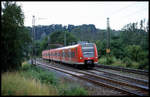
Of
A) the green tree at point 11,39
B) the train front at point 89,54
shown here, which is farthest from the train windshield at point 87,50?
the green tree at point 11,39

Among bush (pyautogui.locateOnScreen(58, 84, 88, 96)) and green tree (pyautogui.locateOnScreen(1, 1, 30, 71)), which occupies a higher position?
green tree (pyautogui.locateOnScreen(1, 1, 30, 71))

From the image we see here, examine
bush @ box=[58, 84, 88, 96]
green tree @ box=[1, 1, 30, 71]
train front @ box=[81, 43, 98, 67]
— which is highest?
green tree @ box=[1, 1, 30, 71]

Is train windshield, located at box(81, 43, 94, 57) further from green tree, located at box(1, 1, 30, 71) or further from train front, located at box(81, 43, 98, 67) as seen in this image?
green tree, located at box(1, 1, 30, 71)

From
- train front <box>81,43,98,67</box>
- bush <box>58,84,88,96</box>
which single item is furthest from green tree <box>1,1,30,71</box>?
train front <box>81,43,98,67</box>

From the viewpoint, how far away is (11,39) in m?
9.00

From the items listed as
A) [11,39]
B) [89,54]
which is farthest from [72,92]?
[89,54]

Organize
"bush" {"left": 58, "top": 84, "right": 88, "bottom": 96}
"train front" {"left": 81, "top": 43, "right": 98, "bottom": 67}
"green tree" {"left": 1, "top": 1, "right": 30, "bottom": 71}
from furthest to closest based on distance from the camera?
"train front" {"left": 81, "top": 43, "right": 98, "bottom": 67} < "green tree" {"left": 1, "top": 1, "right": 30, "bottom": 71} < "bush" {"left": 58, "top": 84, "right": 88, "bottom": 96}

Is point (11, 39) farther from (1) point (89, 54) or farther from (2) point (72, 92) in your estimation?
(1) point (89, 54)

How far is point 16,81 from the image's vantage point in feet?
24.0

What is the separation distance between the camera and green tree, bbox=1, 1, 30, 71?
28.1 feet

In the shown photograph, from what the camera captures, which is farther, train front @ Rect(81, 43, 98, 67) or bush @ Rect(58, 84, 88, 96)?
train front @ Rect(81, 43, 98, 67)

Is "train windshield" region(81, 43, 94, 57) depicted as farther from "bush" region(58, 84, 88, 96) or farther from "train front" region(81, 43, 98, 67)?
"bush" region(58, 84, 88, 96)

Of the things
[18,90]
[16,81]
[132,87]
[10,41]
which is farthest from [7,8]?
[132,87]

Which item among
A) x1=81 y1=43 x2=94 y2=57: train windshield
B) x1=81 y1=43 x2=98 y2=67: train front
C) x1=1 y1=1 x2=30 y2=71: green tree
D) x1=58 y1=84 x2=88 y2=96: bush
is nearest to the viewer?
x1=58 y1=84 x2=88 y2=96: bush
